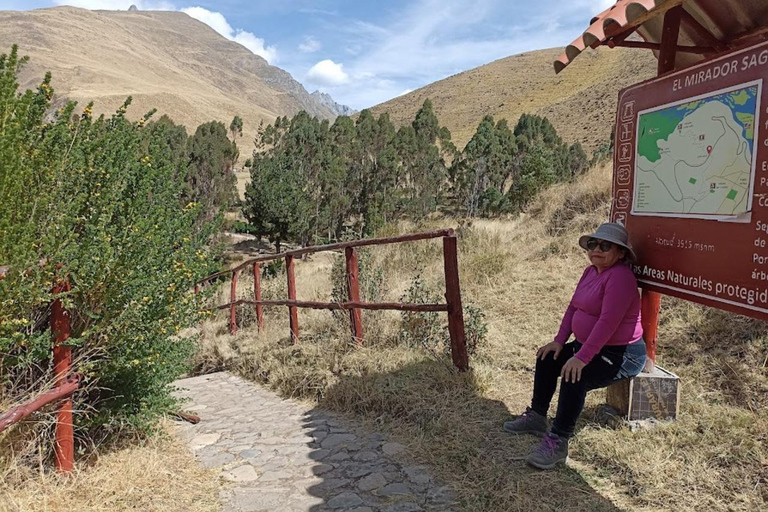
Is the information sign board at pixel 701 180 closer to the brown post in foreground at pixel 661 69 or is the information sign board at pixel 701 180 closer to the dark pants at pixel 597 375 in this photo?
the brown post in foreground at pixel 661 69

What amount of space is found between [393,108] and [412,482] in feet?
277

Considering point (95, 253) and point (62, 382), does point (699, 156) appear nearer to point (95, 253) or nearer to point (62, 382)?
point (95, 253)

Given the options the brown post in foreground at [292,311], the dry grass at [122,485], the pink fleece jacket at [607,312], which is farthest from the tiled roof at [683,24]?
the brown post in foreground at [292,311]

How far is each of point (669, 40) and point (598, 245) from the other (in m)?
1.34

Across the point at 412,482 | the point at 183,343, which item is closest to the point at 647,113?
the point at 412,482

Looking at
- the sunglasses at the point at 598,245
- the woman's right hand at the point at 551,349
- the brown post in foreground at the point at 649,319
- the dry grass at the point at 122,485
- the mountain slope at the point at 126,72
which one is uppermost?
the mountain slope at the point at 126,72

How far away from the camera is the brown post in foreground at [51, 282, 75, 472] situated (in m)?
2.68

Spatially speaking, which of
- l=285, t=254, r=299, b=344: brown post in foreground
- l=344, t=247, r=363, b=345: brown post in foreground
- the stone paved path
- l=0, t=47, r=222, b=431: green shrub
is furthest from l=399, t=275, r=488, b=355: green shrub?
l=0, t=47, r=222, b=431: green shrub

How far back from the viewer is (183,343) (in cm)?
371

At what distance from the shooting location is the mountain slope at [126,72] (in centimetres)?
9031

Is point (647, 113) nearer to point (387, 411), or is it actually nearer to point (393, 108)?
point (387, 411)

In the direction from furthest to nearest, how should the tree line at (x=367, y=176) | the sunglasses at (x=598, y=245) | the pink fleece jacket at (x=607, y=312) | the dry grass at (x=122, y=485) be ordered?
the tree line at (x=367, y=176) → the sunglasses at (x=598, y=245) → the pink fleece jacket at (x=607, y=312) → the dry grass at (x=122, y=485)

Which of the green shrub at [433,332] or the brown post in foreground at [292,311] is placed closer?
the green shrub at [433,332]

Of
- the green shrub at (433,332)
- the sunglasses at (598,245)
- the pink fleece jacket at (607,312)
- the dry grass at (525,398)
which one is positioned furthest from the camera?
the green shrub at (433,332)
